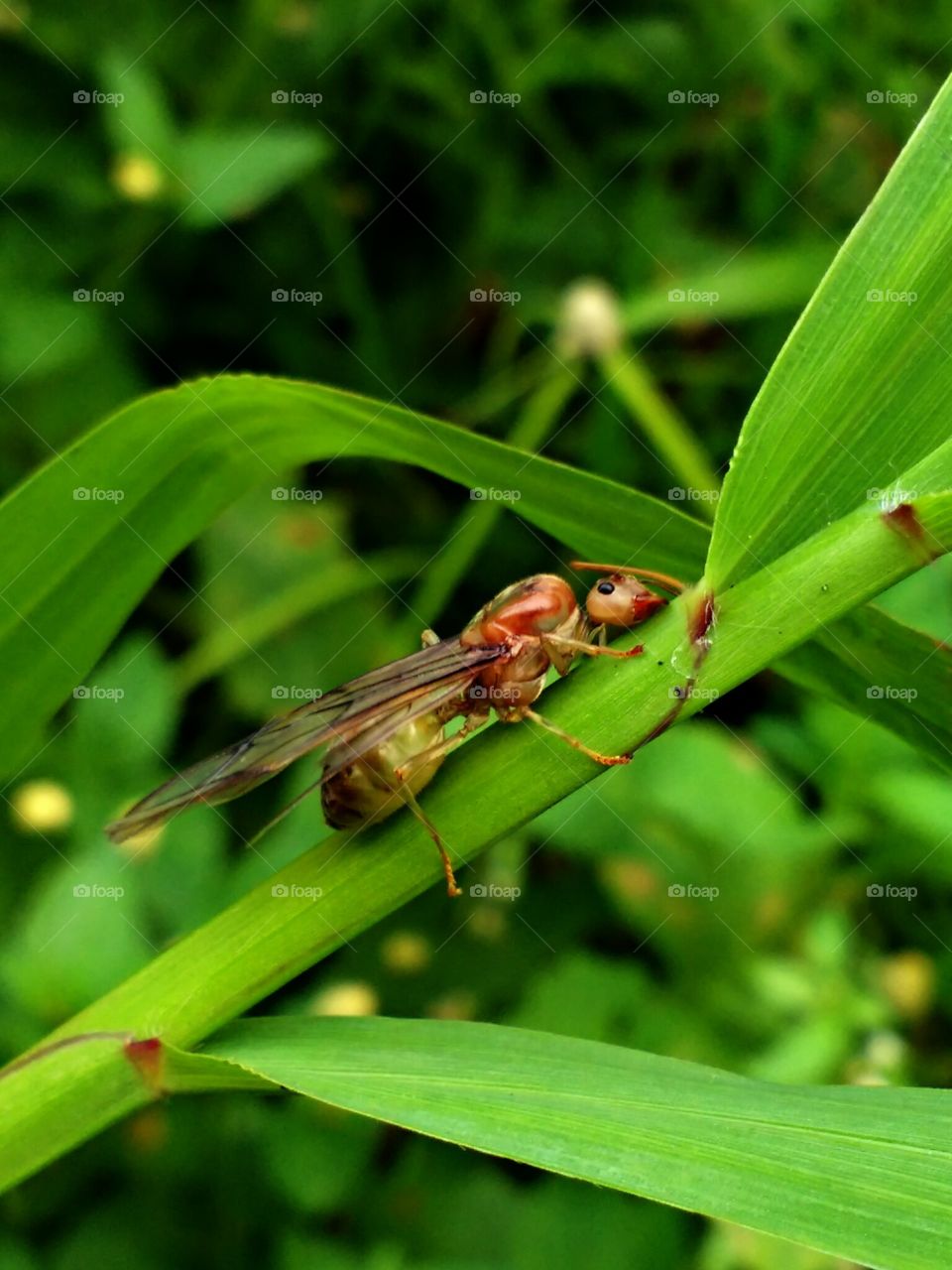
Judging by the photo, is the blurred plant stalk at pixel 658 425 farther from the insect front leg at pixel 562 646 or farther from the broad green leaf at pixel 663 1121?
the broad green leaf at pixel 663 1121

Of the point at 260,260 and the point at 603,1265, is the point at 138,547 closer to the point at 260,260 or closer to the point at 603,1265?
the point at 603,1265

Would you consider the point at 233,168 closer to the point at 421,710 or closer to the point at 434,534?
the point at 434,534

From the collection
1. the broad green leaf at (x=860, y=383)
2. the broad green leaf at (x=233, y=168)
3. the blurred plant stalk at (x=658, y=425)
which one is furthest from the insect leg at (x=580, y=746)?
the broad green leaf at (x=233, y=168)

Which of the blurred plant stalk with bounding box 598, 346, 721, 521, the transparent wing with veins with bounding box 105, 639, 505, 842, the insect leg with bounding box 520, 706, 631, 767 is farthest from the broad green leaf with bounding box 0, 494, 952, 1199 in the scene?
the blurred plant stalk with bounding box 598, 346, 721, 521

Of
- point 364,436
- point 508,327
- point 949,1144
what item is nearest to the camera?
point 949,1144

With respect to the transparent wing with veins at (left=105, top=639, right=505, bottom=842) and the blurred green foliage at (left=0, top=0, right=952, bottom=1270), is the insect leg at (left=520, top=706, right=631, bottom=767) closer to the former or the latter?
the transparent wing with veins at (left=105, top=639, right=505, bottom=842)

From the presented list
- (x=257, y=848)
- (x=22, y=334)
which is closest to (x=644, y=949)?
(x=257, y=848)
